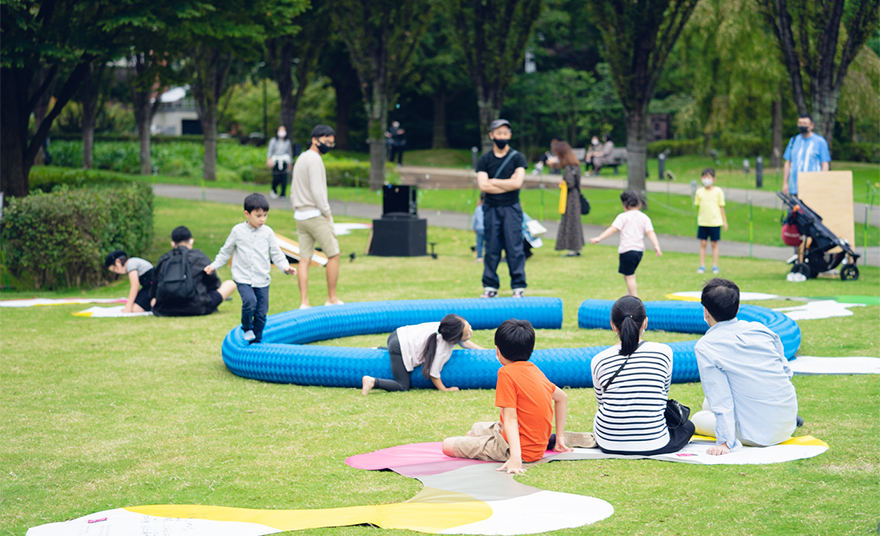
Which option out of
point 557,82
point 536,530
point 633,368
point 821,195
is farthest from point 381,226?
point 557,82

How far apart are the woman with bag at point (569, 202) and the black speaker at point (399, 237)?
2621 millimetres

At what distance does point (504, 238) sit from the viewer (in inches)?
406

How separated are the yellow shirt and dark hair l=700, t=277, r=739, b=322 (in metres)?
8.09

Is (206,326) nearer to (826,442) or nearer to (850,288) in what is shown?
(826,442)

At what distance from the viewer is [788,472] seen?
15.5ft

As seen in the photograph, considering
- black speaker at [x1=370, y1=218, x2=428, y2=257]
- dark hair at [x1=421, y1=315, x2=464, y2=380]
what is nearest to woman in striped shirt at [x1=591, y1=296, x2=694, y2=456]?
dark hair at [x1=421, y1=315, x2=464, y2=380]

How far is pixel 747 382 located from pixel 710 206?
832 centimetres

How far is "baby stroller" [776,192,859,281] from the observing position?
12438mm

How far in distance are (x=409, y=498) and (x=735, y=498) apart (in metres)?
1.68

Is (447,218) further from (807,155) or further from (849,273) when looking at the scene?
(849,273)

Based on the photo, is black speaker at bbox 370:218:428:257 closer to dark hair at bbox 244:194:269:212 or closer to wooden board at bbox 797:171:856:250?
wooden board at bbox 797:171:856:250

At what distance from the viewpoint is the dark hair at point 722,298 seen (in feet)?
17.0

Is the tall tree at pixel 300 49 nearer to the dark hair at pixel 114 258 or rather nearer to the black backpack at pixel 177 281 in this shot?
the dark hair at pixel 114 258

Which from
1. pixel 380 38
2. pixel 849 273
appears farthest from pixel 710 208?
pixel 380 38
